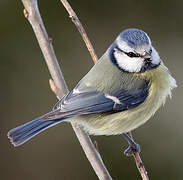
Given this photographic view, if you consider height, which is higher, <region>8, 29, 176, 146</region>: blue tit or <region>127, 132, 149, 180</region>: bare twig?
<region>8, 29, 176, 146</region>: blue tit

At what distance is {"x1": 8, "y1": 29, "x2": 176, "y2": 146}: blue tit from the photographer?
2.70 m

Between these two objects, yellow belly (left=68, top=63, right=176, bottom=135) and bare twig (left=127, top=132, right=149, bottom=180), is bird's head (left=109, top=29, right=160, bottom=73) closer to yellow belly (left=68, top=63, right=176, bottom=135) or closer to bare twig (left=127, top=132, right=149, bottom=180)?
yellow belly (left=68, top=63, right=176, bottom=135)

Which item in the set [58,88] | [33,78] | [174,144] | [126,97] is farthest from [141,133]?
[58,88]

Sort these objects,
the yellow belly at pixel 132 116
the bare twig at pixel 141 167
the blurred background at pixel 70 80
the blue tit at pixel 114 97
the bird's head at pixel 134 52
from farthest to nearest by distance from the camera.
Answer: the blurred background at pixel 70 80 → the yellow belly at pixel 132 116 → the blue tit at pixel 114 97 → the bird's head at pixel 134 52 → the bare twig at pixel 141 167

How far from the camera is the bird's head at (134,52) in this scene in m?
2.57

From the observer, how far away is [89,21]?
4742mm

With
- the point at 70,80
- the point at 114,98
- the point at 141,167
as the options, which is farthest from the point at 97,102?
the point at 70,80

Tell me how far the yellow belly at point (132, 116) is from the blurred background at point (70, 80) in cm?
148

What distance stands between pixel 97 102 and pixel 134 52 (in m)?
0.41

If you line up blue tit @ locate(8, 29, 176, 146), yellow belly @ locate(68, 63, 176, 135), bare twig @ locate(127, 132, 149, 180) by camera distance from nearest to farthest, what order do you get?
bare twig @ locate(127, 132, 149, 180)
blue tit @ locate(8, 29, 176, 146)
yellow belly @ locate(68, 63, 176, 135)

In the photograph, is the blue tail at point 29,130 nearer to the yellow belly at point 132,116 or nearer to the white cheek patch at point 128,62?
the yellow belly at point 132,116

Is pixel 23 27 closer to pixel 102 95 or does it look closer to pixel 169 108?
pixel 169 108

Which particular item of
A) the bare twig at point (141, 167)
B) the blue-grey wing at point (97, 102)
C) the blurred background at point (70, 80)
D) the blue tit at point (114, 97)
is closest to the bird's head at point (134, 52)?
the blue tit at point (114, 97)

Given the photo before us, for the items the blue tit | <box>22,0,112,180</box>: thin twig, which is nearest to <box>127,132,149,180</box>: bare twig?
<box>22,0,112,180</box>: thin twig
